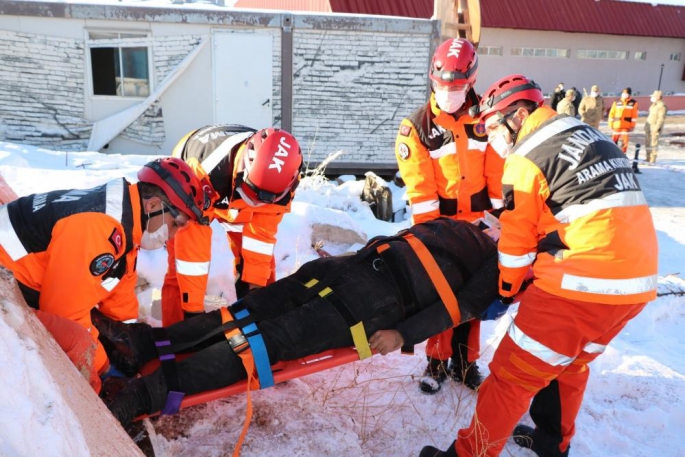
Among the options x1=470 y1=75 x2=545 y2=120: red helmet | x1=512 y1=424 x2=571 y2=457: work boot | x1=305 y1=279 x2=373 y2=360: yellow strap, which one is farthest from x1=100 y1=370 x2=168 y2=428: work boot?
x1=470 y1=75 x2=545 y2=120: red helmet

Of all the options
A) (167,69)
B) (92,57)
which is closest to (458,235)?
(167,69)

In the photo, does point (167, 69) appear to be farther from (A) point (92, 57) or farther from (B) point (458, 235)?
(B) point (458, 235)

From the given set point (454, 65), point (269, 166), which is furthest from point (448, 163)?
point (269, 166)

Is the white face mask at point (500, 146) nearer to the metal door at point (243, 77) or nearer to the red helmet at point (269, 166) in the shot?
the red helmet at point (269, 166)

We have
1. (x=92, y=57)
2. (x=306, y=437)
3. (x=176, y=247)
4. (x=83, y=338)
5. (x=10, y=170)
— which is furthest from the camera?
(x=92, y=57)

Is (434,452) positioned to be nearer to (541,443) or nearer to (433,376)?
(541,443)

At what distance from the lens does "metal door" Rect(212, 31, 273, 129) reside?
29.2ft

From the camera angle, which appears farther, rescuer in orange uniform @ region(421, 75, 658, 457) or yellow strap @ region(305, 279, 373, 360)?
yellow strap @ region(305, 279, 373, 360)

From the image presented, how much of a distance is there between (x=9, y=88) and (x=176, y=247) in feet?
25.0

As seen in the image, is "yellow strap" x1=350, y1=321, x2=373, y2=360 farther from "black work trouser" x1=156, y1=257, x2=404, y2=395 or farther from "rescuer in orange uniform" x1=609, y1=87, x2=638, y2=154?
"rescuer in orange uniform" x1=609, y1=87, x2=638, y2=154

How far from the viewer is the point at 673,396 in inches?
131

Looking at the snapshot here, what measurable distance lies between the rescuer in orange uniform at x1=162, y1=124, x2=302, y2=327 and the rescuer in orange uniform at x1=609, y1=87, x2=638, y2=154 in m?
11.7

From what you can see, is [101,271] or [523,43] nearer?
[101,271]

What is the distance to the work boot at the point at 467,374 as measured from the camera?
11.2 ft
